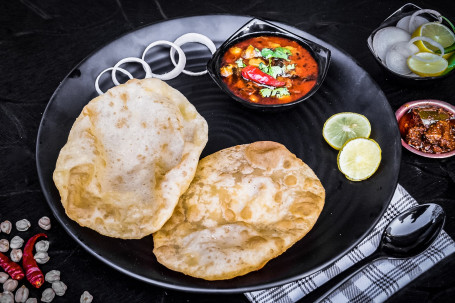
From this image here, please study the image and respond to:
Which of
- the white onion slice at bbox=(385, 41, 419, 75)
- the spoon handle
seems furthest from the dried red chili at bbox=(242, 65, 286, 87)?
the spoon handle

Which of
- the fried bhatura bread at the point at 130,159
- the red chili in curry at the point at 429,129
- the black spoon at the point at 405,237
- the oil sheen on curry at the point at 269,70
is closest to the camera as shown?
the fried bhatura bread at the point at 130,159

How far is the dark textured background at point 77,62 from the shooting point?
3668 millimetres

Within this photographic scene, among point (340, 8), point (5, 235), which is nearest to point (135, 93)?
point (5, 235)

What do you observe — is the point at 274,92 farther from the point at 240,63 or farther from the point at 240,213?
the point at 240,213

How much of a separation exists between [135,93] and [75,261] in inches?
58.8

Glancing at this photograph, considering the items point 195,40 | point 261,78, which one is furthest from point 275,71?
point 195,40

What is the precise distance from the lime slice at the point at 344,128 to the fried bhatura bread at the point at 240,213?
0.47m

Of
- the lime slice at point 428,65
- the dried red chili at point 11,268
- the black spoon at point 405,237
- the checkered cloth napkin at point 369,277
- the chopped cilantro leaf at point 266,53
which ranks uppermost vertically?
the lime slice at point 428,65

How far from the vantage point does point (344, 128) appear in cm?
421

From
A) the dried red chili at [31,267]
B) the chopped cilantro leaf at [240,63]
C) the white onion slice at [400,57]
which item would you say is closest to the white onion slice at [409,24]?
the white onion slice at [400,57]

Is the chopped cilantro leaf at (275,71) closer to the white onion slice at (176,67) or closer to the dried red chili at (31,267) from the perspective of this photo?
the white onion slice at (176,67)

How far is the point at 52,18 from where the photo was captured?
5.47 m

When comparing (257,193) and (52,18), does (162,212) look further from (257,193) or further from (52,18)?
(52,18)

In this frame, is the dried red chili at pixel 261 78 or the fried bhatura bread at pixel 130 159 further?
the dried red chili at pixel 261 78
